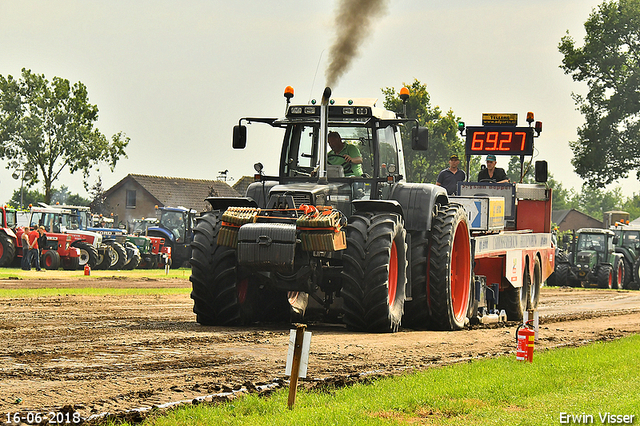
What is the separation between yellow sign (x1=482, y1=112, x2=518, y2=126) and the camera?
65.0 ft

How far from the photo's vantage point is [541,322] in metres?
16.5

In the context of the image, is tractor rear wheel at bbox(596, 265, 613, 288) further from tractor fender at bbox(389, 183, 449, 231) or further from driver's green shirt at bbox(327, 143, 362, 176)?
driver's green shirt at bbox(327, 143, 362, 176)

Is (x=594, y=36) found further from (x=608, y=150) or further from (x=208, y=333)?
(x=208, y=333)

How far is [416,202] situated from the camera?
13.1 meters

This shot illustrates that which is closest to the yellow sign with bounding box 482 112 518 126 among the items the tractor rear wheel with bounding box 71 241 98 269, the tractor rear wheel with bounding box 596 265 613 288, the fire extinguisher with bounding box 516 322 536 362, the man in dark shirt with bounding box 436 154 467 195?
the man in dark shirt with bounding box 436 154 467 195

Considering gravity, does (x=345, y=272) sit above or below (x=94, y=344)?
above

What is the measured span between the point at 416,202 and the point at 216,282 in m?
3.06

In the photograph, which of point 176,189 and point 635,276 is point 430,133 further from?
point 176,189

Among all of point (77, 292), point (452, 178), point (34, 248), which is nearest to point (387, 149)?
point (452, 178)

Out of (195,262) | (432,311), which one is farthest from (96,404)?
(432,311)

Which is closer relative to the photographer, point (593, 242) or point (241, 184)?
point (593, 242)

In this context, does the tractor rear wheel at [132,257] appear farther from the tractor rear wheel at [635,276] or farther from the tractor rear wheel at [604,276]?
the tractor rear wheel at [635,276]

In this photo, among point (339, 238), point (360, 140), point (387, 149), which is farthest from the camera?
point (387, 149)

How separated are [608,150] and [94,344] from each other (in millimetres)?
40245
